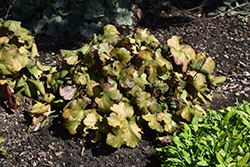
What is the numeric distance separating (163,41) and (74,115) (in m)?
1.44

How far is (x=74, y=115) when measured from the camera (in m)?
2.76

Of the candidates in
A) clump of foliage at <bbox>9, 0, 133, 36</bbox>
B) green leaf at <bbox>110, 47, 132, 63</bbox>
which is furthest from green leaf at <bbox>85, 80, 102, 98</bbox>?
clump of foliage at <bbox>9, 0, 133, 36</bbox>

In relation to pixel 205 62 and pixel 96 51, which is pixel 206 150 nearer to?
pixel 205 62

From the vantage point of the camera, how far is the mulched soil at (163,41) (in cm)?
269

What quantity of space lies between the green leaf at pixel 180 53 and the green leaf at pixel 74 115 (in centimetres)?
104

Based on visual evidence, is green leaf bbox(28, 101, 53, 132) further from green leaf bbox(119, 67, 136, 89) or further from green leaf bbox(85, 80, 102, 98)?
green leaf bbox(119, 67, 136, 89)

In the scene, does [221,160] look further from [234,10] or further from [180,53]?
[234,10]

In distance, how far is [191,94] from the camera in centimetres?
306

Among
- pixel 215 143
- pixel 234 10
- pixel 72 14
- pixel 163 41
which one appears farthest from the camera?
pixel 234 10

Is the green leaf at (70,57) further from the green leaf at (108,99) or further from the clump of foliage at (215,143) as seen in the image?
the clump of foliage at (215,143)

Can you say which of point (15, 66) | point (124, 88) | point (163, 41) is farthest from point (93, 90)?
point (163, 41)

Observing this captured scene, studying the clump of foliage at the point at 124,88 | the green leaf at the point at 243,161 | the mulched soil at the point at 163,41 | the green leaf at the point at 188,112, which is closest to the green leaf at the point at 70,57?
the clump of foliage at the point at 124,88

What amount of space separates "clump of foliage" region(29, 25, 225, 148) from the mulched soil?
0.16 metres

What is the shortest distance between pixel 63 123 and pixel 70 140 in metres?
0.20
